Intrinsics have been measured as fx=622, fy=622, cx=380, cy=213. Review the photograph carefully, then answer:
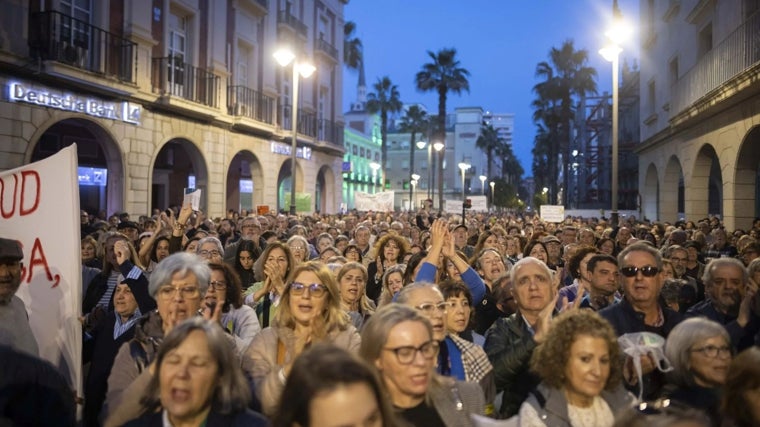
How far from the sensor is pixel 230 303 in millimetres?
5094

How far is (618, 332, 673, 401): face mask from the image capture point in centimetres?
352

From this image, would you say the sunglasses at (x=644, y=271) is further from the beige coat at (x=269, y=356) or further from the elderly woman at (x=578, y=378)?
the beige coat at (x=269, y=356)

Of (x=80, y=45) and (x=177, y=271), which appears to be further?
(x=80, y=45)

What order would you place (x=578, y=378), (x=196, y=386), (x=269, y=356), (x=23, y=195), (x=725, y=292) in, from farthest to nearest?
(x=725, y=292)
(x=23, y=195)
(x=269, y=356)
(x=578, y=378)
(x=196, y=386)

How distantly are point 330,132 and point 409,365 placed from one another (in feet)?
107

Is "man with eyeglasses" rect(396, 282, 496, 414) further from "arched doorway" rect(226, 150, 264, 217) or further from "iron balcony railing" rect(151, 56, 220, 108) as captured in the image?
"arched doorway" rect(226, 150, 264, 217)

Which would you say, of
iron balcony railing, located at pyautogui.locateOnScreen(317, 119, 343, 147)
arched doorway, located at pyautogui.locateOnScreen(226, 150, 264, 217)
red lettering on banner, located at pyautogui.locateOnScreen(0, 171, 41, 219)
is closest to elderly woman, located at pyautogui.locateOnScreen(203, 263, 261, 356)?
red lettering on banner, located at pyautogui.locateOnScreen(0, 171, 41, 219)

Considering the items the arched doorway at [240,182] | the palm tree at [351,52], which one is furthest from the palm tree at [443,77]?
the arched doorway at [240,182]

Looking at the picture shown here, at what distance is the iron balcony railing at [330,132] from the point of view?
111 ft

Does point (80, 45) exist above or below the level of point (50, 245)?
above

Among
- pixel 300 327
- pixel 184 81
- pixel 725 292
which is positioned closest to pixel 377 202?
pixel 184 81

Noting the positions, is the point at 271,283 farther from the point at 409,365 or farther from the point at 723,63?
the point at 723,63

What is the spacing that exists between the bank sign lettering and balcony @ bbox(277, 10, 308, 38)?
38.7 ft

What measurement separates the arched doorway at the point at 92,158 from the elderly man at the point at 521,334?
14.2 metres
